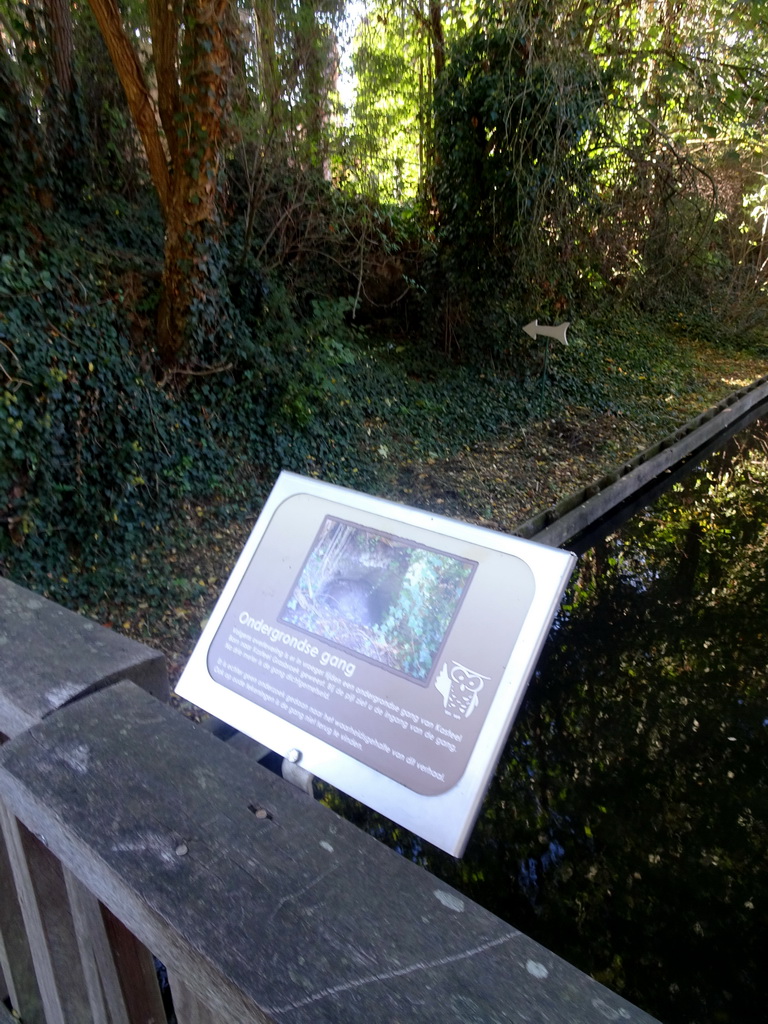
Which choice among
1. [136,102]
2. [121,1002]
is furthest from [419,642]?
[136,102]

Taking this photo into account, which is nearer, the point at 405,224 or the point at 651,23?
the point at 651,23

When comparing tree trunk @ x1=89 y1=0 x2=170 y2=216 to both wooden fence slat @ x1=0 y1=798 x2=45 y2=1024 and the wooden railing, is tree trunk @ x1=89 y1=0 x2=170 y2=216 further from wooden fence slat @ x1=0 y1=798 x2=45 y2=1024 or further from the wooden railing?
wooden fence slat @ x1=0 y1=798 x2=45 y2=1024

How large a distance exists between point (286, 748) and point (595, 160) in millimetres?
11100

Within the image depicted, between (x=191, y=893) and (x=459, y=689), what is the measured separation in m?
0.56

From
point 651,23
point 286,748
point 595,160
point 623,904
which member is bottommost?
point 623,904

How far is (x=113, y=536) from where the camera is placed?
574cm

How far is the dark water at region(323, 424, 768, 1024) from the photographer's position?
3.23 m

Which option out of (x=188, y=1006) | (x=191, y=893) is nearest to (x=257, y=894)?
(x=191, y=893)

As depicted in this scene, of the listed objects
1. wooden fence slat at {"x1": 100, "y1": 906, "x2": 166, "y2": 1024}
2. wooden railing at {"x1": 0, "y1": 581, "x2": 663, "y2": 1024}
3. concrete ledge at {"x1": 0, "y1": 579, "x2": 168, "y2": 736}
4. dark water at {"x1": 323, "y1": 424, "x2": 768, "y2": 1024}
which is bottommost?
dark water at {"x1": 323, "y1": 424, "x2": 768, "y2": 1024}

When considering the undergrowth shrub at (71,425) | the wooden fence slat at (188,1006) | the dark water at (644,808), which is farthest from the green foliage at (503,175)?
the wooden fence slat at (188,1006)

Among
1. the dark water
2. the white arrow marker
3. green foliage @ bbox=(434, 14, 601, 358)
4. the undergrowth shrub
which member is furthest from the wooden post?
the white arrow marker

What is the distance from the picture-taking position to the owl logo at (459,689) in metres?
1.22

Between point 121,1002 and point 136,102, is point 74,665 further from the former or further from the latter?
point 136,102

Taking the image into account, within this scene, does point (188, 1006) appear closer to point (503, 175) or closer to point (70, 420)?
point (70, 420)
